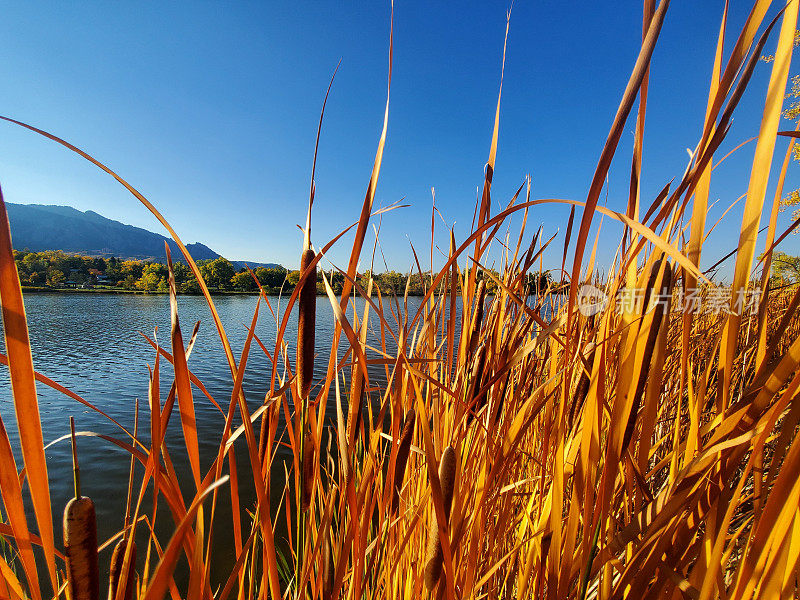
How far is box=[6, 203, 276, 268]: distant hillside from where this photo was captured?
351ft

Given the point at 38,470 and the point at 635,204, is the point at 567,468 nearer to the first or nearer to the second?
the point at 635,204

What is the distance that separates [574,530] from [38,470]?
1.98 feet

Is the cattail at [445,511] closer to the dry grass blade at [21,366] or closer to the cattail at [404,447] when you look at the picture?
the cattail at [404,447]

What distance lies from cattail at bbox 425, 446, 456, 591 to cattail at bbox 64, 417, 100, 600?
0.34 meters

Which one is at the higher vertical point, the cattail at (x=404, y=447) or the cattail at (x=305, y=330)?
the cattail at (x=305, y=330)

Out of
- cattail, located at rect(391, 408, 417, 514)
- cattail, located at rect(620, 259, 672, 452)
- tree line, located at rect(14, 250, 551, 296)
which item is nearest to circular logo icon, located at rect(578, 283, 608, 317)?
cattail, located at rect(620, 259, 672, 452)

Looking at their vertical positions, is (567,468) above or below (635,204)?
below

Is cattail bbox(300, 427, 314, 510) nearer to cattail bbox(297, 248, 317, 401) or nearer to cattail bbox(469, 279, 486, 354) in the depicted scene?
cattail bbox(297, 248, 317, 401)

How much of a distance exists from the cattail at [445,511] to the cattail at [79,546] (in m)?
0.34

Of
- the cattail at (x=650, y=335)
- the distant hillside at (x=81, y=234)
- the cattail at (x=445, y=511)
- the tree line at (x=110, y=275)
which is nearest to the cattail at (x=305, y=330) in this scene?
the cattail at (x=445, y=511)

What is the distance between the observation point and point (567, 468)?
0.74 meters

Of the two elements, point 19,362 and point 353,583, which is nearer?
point 19,362

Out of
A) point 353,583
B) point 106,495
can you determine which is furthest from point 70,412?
point 353,583

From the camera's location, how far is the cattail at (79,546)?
11.2 inches
